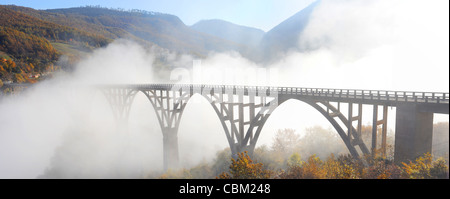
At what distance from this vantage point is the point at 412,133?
1522 centimetres

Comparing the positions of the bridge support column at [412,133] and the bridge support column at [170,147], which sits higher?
the bridge support column at [412,133]

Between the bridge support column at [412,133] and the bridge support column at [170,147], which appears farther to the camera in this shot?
the bridge support column at [170,147]

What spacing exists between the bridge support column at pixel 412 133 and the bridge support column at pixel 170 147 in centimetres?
2702

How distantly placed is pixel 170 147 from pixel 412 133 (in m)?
29.0

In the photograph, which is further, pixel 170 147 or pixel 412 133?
pixel 170 147

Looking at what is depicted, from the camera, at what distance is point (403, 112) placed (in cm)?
1588

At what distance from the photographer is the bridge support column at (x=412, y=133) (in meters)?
15.3

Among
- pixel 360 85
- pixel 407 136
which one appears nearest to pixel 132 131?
pixel 407 136

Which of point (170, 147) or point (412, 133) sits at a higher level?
point (412, 133)

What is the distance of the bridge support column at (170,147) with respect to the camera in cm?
3538
